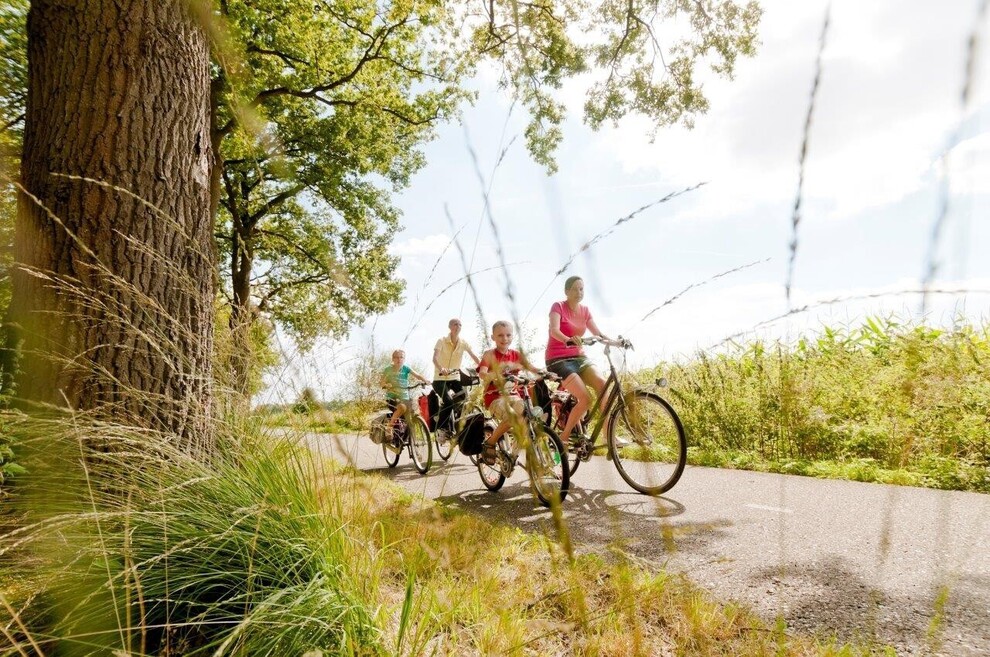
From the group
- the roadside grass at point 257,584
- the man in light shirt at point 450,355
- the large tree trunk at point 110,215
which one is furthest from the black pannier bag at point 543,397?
the large tree trunk at point 110,215

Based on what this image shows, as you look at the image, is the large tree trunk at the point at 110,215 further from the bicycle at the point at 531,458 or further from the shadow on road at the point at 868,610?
the shadow on road at the point at 868,610

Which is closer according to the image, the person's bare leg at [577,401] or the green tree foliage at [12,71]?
the person's bare leg at [577,401]

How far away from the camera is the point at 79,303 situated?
2611 mm

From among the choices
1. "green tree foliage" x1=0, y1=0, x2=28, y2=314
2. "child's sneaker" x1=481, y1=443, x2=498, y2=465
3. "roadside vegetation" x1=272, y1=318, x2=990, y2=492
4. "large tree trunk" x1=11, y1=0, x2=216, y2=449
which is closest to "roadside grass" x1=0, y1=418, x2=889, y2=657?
"large tree trunk" x1=11, y1=0, x2=216, y2=449

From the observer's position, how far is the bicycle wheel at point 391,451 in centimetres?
843

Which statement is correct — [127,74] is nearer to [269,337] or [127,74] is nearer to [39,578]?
[269,337]

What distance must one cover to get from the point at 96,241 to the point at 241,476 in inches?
60.6

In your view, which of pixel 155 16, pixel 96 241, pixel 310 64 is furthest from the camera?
pixel 310 64

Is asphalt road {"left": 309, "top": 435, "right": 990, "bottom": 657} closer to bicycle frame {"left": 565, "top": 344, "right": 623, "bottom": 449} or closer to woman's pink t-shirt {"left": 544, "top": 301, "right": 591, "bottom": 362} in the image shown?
bicycle frame {"left": 565, "top": 344, "right": 623, "bottom": 449}

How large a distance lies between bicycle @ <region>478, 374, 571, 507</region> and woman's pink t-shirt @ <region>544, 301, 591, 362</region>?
0.65m

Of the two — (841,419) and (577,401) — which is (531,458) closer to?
(577,401)

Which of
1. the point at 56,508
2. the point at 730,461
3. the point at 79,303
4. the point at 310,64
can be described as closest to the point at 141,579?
the point at 56,508

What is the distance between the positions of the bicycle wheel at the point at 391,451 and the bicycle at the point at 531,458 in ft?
8.80

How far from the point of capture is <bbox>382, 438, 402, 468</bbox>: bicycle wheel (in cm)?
843
